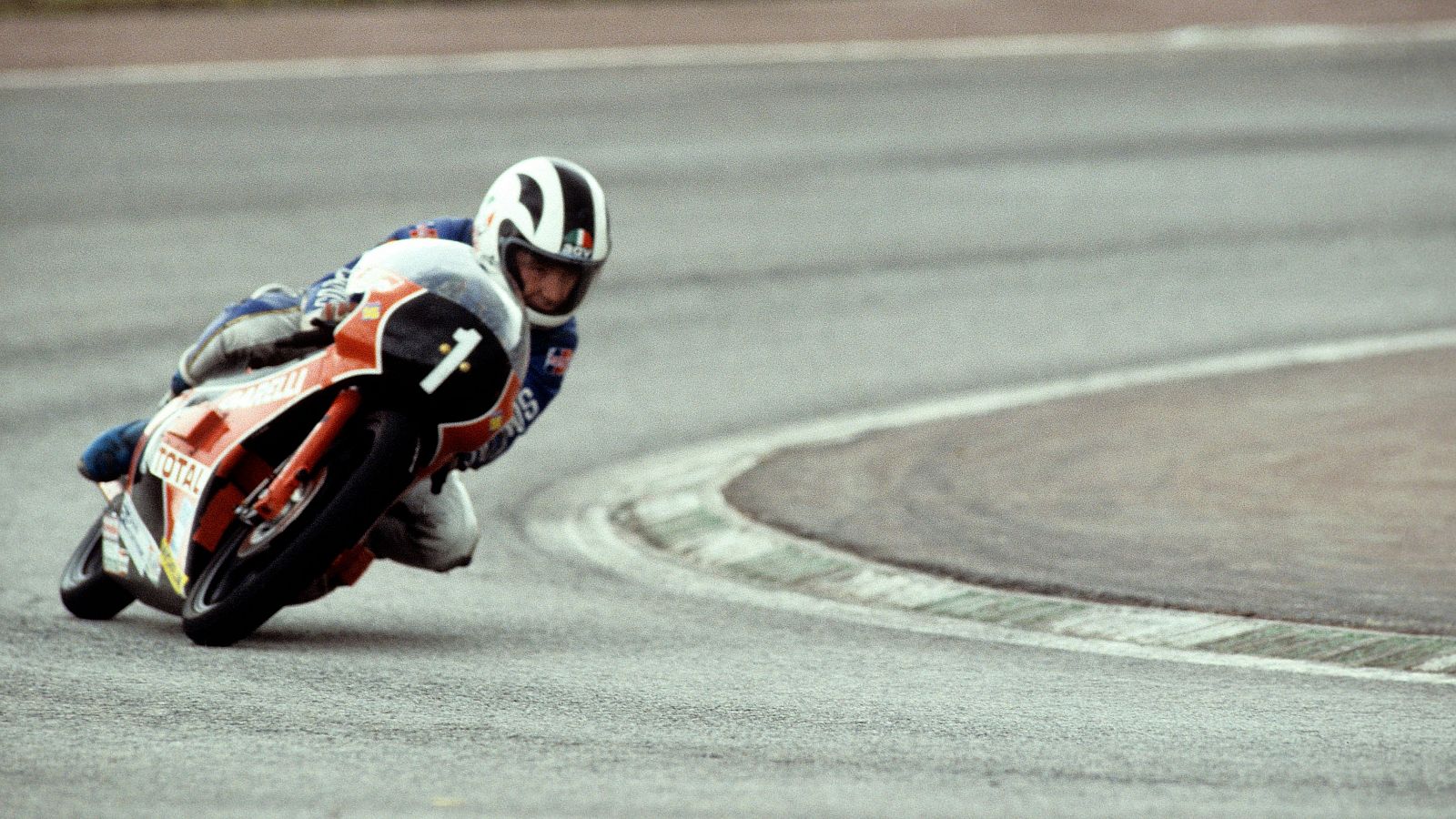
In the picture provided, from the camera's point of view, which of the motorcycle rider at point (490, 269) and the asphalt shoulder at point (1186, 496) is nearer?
the motorcycle rider at point (490, 269)

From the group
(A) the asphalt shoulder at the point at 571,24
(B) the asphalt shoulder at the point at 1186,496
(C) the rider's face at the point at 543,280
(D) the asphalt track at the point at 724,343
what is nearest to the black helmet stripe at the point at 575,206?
(C) the rider's face at the point at 543,280

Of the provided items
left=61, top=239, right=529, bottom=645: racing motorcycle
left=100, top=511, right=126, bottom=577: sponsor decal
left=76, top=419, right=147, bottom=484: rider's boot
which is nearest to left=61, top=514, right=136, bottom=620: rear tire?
left=100, top=511, right=126, bottom=577: sponsor decal

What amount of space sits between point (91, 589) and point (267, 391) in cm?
97

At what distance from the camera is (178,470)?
19.8ft

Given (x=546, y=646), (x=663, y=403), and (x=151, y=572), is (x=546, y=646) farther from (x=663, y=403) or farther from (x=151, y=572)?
(x=663, y=403)

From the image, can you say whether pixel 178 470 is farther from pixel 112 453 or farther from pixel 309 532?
pixel 309 532

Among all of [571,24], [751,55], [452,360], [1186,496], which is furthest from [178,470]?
[571,24]

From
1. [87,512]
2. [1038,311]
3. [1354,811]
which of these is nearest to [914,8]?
[1038,311]

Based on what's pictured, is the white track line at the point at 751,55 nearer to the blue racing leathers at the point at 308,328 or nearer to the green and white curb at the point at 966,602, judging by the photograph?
the green and white curb at the point at 966,602

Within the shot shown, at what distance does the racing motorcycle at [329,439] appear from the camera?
5645mm

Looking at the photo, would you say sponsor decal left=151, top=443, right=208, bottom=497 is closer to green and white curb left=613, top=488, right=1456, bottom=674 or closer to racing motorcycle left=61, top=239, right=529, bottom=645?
racing motorcycle left=61, top=239, right=529, bottom=645

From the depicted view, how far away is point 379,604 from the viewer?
23.0ft

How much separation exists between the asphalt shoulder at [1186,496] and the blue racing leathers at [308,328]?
1.64 metres

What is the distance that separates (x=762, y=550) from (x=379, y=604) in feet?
4.85
